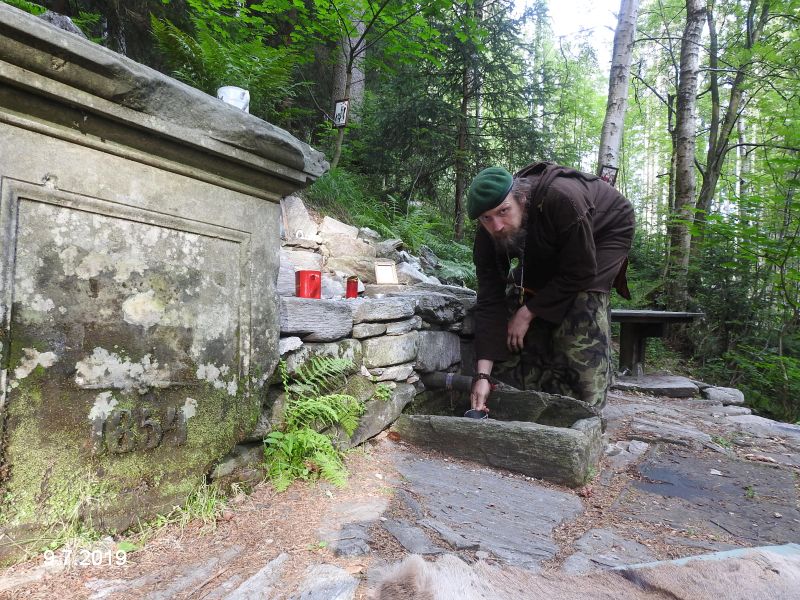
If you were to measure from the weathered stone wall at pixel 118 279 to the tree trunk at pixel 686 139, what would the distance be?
796 cm

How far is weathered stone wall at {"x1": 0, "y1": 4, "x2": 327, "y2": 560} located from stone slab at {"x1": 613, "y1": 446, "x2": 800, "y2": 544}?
1.95 m

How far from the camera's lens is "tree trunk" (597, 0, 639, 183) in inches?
231

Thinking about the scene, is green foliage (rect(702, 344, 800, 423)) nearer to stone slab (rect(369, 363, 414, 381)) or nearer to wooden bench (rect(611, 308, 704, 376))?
wooden bench (rect(611, 308, 704, 376))

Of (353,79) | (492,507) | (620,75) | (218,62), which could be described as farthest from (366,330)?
(353,79)

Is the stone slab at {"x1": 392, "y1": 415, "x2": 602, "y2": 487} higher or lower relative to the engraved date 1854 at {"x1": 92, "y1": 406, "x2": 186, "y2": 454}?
lower

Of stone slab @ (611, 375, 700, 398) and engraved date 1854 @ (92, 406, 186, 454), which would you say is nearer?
engraved date 1854 @ (92, 406, 186, 454)

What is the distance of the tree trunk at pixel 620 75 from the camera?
5.88m

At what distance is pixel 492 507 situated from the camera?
1.97 m

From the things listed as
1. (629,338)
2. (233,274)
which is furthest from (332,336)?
(629,338)

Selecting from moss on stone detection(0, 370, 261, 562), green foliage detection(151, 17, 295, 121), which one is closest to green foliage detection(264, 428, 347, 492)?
moss on stone detection(0, 370, 261, 562)

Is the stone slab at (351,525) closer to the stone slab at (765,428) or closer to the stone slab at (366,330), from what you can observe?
the stone slab at (366,330)

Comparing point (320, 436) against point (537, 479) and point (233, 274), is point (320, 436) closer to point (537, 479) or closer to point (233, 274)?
point (233, 274)

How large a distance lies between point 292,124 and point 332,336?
274 inches
